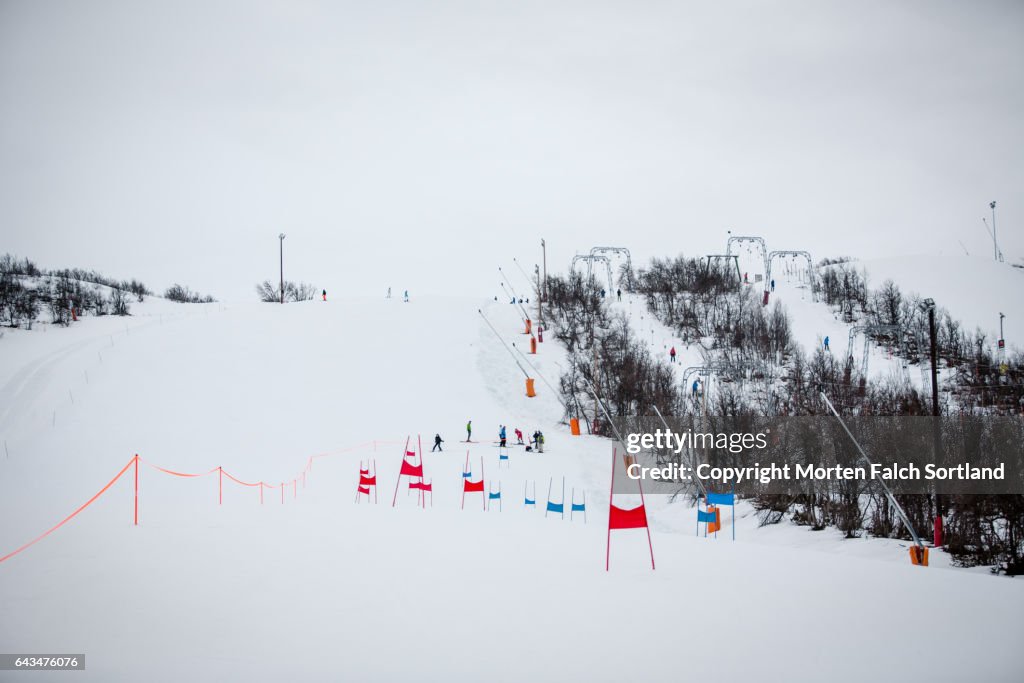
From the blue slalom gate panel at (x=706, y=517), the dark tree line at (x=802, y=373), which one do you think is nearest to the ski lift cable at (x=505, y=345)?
the dark tree line at (x=802, y=373)

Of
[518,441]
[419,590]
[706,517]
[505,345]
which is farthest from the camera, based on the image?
[505,345]

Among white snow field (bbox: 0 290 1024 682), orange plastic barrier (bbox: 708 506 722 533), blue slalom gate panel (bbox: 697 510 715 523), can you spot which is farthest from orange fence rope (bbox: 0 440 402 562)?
orange plastic barrier (bbox: 708 506 722 533)

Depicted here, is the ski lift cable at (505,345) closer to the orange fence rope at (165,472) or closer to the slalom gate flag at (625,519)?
the orange fence rope at (165,472)

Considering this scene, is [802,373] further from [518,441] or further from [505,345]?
[518,441]

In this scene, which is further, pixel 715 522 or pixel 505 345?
pixel 505 345

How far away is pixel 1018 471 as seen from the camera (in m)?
17.8

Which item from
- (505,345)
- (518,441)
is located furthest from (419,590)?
(505,345)

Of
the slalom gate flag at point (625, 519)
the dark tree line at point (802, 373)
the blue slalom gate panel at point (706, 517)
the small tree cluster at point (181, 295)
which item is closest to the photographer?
the slalom gate flag at point (625, 519)

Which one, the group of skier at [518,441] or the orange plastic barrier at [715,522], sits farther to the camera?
the group of skier at [518,441]

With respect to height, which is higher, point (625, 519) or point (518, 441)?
point (625, 519)

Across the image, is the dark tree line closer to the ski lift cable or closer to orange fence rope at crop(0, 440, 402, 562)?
the ski lift cable

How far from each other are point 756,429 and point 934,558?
11.5 metres

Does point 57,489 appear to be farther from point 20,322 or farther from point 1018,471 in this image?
point 20,322

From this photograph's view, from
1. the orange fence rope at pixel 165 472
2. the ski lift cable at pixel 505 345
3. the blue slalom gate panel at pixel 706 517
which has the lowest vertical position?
the blue slalom gate panel at pixel 706 517
